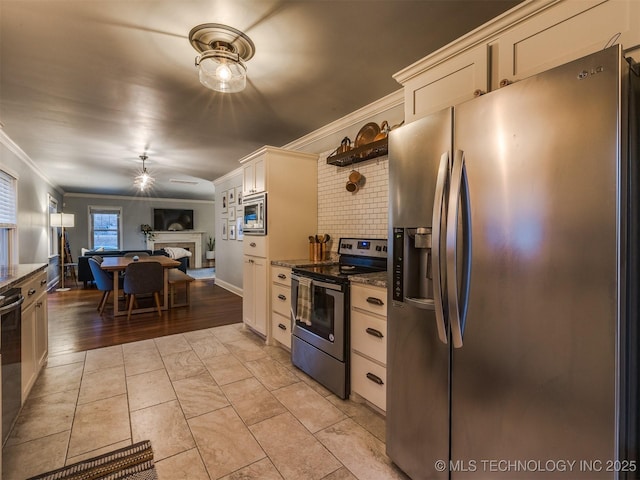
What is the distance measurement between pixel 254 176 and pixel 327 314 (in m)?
1.99

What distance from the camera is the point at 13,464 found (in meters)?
1.60

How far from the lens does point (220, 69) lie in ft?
6.32

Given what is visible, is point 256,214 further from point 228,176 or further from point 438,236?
point 228,176

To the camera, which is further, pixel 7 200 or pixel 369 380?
pixel 7 200

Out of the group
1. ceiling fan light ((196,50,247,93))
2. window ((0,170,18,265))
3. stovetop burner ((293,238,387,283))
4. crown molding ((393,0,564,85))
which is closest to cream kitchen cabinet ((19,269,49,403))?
window ((0,170,18,265))

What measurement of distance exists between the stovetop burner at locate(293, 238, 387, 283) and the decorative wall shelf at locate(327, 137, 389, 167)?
82cm

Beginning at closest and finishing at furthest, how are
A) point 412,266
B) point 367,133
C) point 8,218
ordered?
1. point 412,266
2. point 367,133
3. point 8,218

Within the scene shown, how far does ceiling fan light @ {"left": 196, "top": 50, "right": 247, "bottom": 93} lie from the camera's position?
6.10 ft

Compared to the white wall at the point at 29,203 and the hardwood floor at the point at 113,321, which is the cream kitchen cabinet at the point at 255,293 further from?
the white wall at the point at 29,203

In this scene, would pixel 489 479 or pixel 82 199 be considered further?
pixel 82 199

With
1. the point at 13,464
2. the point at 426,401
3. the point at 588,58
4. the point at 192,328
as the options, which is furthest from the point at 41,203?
the point at 588,58

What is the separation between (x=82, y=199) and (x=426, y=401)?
11.4 m

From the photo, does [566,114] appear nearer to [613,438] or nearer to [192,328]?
[613,438]

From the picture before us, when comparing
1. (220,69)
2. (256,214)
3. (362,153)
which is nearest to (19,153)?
(256,214)
